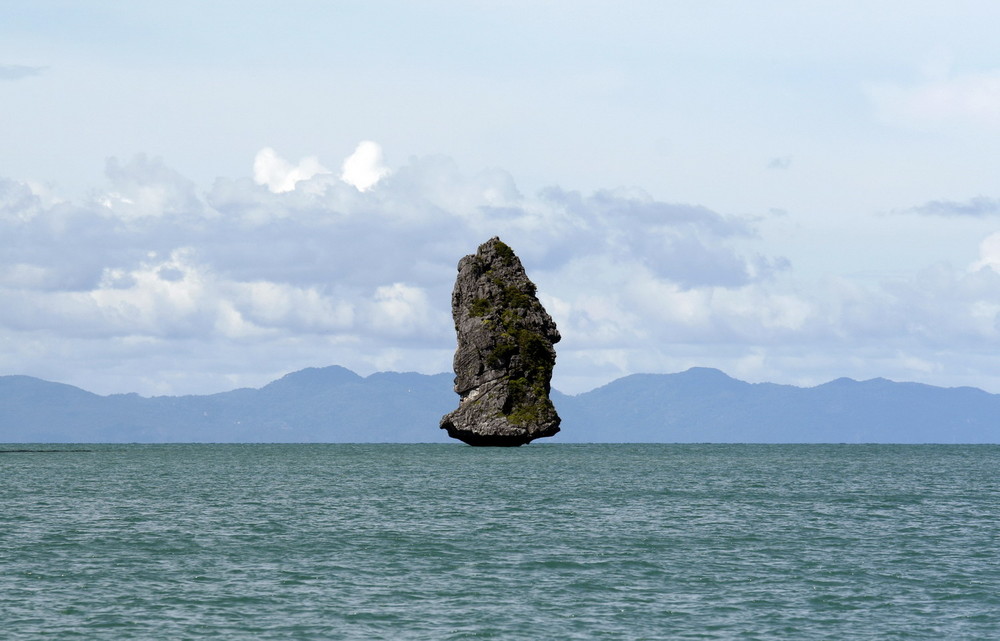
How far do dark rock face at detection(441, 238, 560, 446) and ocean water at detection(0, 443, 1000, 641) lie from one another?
62561 millimetres

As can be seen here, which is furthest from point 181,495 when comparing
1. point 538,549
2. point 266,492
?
point 538,549

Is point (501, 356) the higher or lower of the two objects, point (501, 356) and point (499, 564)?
the higher

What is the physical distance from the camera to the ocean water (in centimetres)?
3400

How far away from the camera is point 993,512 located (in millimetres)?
68062

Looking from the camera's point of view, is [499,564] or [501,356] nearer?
[499,564]

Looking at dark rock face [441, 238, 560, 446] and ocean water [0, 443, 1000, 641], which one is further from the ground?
dark rock face [441, 238, 560, 446]

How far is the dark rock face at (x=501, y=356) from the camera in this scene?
147 meters

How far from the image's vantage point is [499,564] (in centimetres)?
4522

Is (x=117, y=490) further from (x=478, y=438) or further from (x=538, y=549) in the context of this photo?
(x=478, y=438)

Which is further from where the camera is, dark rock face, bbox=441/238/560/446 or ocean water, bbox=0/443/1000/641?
dark rock face, bbox=441/238/560/446

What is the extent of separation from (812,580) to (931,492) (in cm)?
4845

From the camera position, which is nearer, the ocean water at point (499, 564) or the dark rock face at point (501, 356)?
the ocean water at point (499, 564)

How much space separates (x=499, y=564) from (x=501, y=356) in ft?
332

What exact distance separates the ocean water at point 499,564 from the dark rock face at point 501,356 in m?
62.6
